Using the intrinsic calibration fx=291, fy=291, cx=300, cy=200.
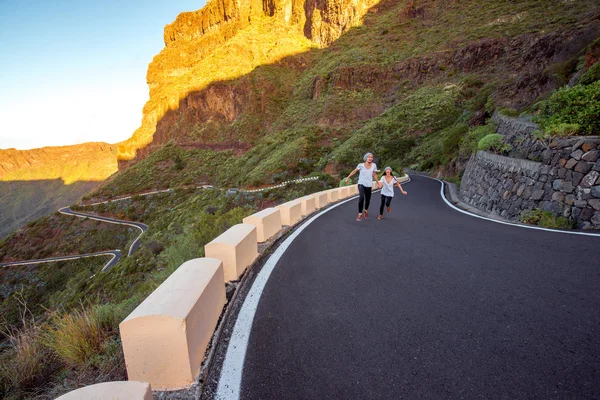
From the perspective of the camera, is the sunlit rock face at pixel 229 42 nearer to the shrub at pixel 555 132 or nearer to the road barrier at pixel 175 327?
the shrub at pixel 555 132

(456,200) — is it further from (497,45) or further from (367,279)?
(497,45)

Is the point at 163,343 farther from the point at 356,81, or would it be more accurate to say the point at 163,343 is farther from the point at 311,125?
the point at 356,81

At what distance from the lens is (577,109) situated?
7.55 metres

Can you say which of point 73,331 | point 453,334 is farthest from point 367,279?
point 73,331

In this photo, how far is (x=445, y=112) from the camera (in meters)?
38.5

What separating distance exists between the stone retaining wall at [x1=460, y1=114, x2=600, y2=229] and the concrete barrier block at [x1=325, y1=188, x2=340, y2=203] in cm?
556

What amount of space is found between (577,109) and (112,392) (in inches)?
420

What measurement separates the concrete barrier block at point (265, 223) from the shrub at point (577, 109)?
24.5 ft

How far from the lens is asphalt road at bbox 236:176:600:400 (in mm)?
1949

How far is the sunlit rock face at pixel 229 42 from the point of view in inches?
2889

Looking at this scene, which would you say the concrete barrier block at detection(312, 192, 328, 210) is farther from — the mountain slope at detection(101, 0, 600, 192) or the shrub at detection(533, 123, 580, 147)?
the mountain slope at detection(101, 0, 600, 192)

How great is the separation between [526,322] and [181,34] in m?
140

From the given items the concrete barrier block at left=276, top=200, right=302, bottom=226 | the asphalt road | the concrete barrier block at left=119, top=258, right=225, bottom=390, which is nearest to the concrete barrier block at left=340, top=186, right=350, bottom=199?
the concrete barrier block at left=276, top=200, right=302, bottom=226

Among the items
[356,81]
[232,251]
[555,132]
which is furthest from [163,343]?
[356,81]
